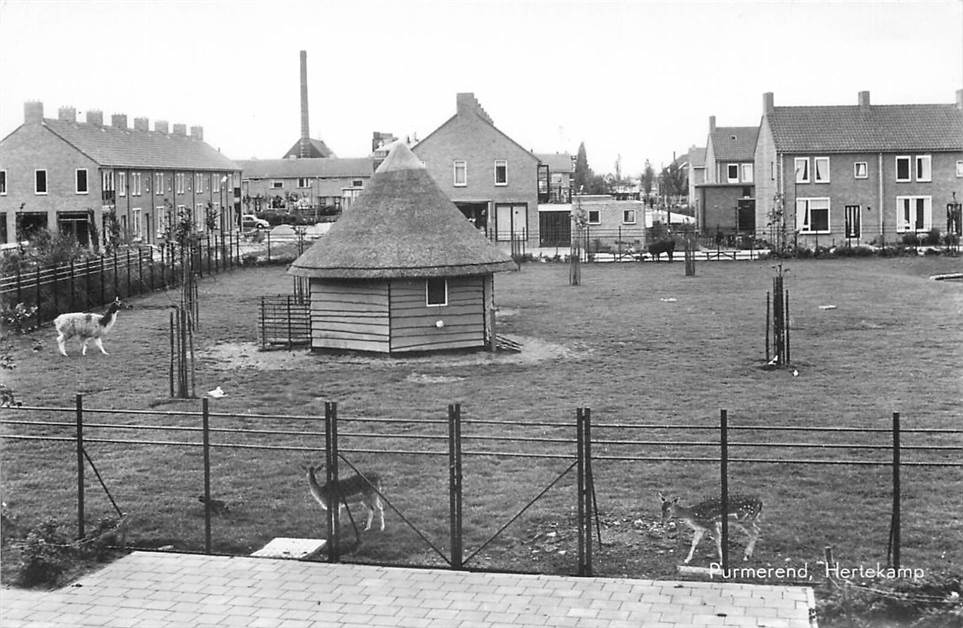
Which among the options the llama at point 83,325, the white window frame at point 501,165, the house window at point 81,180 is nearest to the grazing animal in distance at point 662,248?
the white window frame at point 501,165

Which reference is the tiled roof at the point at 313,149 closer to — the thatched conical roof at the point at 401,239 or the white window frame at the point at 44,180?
the white window frame at the point at 44,180

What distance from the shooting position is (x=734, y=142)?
8244 cm

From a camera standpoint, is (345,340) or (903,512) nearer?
(903,512)

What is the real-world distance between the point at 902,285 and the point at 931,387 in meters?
22.0

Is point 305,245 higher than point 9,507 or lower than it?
higher

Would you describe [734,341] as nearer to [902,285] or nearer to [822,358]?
[822,358]

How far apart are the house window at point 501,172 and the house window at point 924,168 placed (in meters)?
23.9

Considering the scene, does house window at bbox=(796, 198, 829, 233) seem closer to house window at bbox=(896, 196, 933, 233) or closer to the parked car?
house window at bbox=(896, 196, 933, 233)

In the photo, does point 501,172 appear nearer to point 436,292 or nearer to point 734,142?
point 734,142

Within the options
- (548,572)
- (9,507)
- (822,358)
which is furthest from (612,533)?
(822,358)

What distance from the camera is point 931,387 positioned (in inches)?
867

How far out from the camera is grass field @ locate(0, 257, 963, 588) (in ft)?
43.4

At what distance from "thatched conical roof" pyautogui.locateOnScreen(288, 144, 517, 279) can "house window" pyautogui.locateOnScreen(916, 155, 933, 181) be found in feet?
147

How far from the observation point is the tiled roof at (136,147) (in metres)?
65.4
